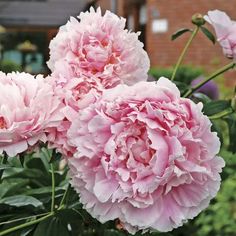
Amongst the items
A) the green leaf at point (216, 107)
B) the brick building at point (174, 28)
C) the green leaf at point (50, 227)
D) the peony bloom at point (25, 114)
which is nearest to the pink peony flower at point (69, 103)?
the peony bloom at point (25, 114)

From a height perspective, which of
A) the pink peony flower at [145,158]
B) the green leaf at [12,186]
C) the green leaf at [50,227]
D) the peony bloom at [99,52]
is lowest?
the green leaf at [12,186]

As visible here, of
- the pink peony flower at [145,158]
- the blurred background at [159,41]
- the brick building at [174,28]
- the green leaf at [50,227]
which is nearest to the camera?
the pink peony flower at [145,158]

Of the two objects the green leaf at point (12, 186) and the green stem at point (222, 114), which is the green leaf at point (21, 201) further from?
the green stem at point (222, 114)

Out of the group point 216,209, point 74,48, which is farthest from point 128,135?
point 216,209

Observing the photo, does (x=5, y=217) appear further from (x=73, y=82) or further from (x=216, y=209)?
(x=216, y=209)

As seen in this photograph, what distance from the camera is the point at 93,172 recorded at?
597mm

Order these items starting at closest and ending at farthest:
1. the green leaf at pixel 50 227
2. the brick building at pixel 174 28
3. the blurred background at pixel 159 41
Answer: the green leaf at pixel 50 227 < the blurred background at pixel 159 41 < the brick building at pixel 174 28

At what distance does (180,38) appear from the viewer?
22.6 ft

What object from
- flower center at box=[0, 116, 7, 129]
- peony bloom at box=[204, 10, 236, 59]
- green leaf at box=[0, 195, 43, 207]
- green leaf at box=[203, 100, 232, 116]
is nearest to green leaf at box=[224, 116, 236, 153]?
green leaf at box=[203, 100, 232, 116]

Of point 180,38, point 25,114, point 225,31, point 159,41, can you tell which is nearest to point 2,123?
point 25,114

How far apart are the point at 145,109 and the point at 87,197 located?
0.31 ft

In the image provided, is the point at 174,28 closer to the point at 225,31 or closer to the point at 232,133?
the point at 232,133

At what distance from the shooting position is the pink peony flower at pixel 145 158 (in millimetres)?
577

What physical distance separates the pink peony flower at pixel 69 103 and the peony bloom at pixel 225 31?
171 millimetres
